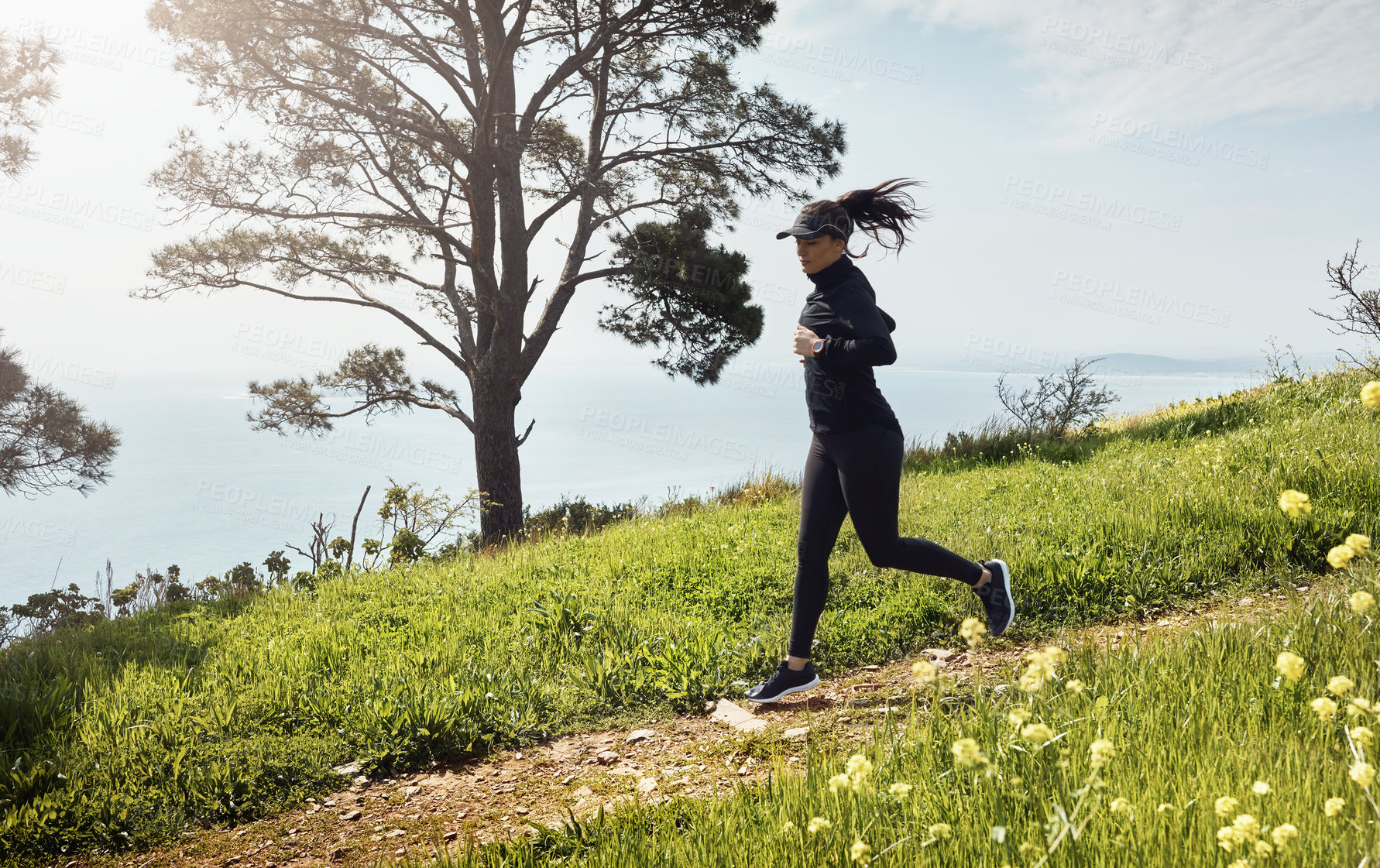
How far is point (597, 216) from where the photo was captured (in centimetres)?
1373

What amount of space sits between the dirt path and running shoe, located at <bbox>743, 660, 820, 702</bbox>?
2.8 inches

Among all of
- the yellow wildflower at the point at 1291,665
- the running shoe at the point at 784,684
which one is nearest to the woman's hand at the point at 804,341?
the running shoe at the point at 784,684

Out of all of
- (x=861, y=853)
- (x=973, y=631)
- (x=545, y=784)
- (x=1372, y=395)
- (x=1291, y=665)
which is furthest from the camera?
(x=545, y=784)

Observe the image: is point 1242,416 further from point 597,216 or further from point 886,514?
point 597,216

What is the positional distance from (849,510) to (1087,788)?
2551 mm

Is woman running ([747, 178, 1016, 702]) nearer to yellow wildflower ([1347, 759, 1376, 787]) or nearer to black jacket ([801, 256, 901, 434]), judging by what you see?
black jacket ([801, 256, 901, 434])

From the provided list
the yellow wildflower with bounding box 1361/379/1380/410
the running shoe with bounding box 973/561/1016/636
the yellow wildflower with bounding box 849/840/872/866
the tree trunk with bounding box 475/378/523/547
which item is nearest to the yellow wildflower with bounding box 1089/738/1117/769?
the yellow wildflower with bounding box 849/840/872/866

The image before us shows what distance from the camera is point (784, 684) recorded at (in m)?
4.43

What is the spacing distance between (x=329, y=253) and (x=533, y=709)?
1160 centimetres

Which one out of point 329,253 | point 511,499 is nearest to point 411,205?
point 329,253

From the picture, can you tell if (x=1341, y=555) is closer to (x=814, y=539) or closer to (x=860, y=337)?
(x=860, y=337)

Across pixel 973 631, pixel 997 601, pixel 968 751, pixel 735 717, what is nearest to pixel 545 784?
pixel 735 717

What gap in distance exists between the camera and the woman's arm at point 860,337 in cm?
405

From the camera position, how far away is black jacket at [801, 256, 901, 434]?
161 inches
